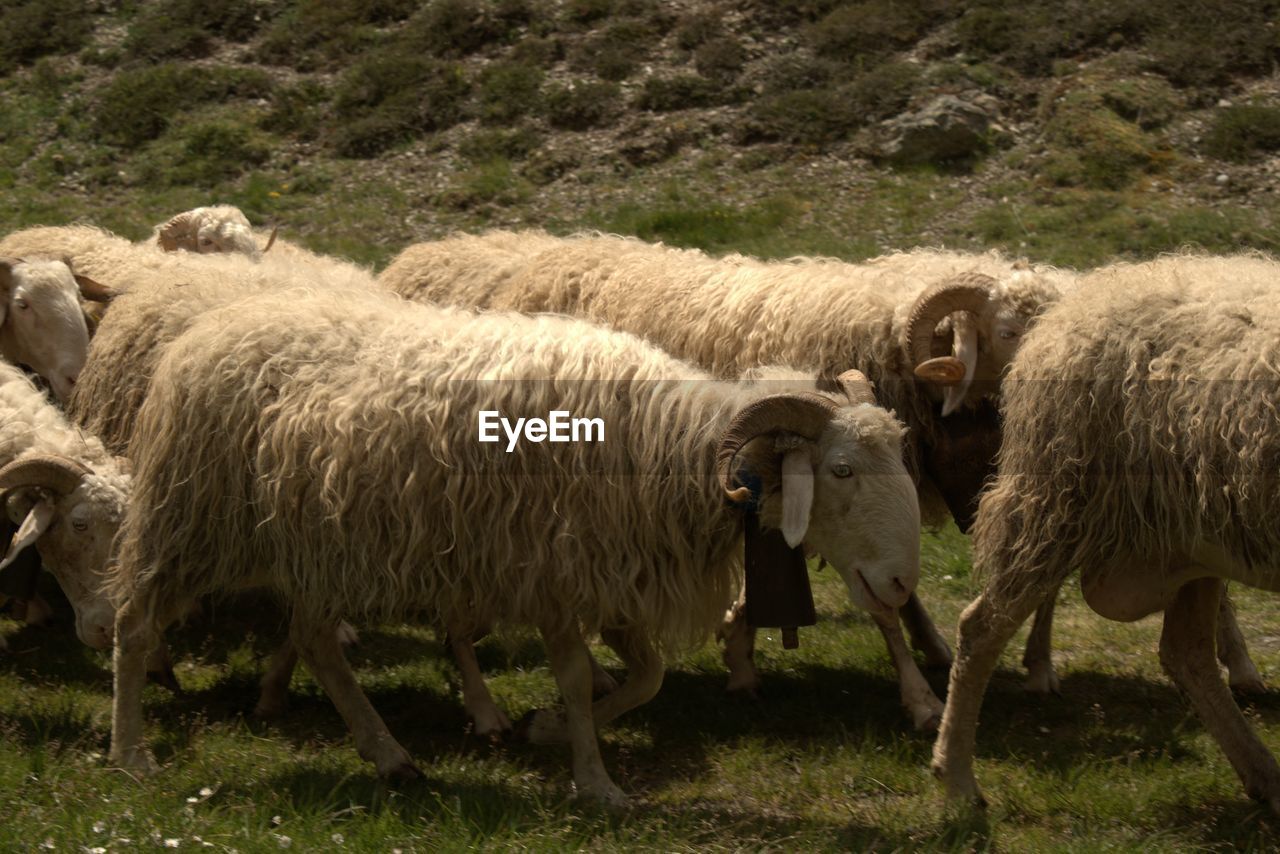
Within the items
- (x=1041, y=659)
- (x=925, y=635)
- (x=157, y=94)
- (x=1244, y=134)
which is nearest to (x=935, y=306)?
(x=925, y=635)

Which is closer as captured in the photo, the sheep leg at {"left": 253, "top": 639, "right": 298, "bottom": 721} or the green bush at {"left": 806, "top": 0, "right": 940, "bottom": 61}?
the sheep leg at {"left": 253, "top": 639, "right": 298, "bottom": 721}

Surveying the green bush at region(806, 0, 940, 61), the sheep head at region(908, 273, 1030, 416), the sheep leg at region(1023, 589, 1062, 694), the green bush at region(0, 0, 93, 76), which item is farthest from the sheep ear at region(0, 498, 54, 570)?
the green bush at region(0, 0, 93, 76)

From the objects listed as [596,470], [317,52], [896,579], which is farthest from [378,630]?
[317,52]

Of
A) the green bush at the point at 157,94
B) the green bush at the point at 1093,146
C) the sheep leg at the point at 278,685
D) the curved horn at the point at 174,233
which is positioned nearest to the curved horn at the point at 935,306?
the sheep leg at the point at 278,685

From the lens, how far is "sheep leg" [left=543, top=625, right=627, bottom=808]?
5.77 metres

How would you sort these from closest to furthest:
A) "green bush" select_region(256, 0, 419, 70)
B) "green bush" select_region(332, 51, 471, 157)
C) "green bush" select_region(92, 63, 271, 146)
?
"green bush" select_region(332, 51, 471, 157), "green bush" select_region(92, 63, 271, 146), "green bush" select_region(256, 0, 419, 70)

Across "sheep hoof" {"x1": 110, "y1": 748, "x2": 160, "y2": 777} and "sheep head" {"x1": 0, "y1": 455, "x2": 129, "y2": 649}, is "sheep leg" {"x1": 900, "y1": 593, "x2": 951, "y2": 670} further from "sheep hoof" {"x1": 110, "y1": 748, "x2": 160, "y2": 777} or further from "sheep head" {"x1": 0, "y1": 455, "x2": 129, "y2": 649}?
"sheep head" {"x1": 0, "y1": 455, "x2": 129, "y2": 649}

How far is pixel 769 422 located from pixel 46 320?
4.90 m

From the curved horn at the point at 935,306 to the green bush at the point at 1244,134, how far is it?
12.1m

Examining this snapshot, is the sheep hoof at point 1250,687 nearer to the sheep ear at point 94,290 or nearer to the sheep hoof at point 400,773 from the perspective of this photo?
the sheep hoof at point 400,773

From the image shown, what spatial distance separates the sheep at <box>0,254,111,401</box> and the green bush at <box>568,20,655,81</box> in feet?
46.5

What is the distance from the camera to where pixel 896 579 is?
5574mm

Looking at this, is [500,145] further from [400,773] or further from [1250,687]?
[400,773]

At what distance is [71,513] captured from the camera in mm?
6547
